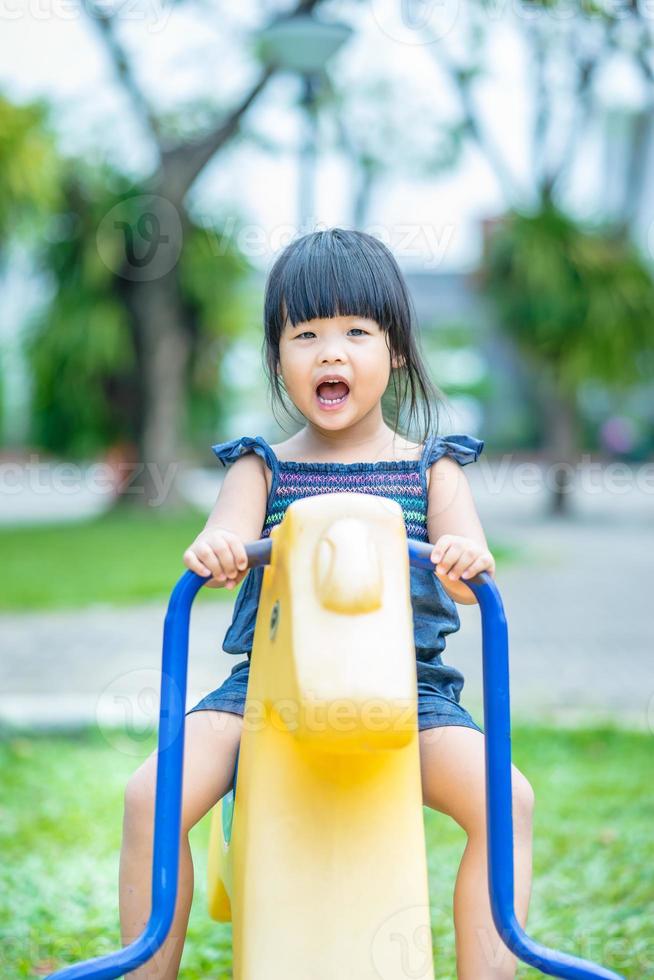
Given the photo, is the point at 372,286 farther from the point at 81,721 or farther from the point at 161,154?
the point at 161,154

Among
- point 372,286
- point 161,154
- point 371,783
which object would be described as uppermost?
point 161,154

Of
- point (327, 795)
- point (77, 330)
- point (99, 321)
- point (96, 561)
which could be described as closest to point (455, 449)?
point (327, 795)

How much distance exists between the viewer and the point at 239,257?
1505 centimetres

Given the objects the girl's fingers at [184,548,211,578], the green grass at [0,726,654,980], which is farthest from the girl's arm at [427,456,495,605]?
the green grass at [0,726,654,980]

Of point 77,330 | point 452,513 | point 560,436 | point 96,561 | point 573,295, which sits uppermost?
point 573,295

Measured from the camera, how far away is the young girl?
1839 millimetres

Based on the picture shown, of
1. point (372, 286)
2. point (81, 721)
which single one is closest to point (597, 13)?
point (81, 721)

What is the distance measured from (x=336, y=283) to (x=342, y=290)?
2 centimetres

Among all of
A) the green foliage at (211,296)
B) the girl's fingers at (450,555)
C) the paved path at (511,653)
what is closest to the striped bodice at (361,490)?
the girl's fingers at (450,555)

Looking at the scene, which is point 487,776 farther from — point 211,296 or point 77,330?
point 211,296

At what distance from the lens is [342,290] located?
6.39 feet

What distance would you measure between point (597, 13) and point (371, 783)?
26.5ft

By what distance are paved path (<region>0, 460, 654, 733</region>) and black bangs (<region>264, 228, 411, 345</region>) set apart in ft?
8.00

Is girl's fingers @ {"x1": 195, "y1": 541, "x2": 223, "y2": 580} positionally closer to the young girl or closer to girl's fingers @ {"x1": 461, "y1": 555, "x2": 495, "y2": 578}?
the young girl
